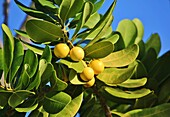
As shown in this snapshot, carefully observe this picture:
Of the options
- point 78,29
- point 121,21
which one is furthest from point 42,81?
point 121,21

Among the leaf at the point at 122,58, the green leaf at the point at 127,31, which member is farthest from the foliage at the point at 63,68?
the green leaf at the point at 127,31

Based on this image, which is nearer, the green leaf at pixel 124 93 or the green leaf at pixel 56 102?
the green leaf at pixel 56 102

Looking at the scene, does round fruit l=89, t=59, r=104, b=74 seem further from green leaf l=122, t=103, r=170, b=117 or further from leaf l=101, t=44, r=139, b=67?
green leaf l=122, t=103, r=170, b=117

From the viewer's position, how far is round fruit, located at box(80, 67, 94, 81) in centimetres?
90

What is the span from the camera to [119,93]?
3.35 ft

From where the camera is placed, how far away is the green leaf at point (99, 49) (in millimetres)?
933

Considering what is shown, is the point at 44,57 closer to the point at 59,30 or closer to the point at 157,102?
the point at 59,30

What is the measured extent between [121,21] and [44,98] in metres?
0.53

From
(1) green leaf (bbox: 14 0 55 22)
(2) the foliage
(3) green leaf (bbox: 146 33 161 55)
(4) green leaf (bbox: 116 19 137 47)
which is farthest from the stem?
(3) green leaf (bbox: 146 33 161 55)

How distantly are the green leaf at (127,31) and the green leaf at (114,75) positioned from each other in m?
0.34

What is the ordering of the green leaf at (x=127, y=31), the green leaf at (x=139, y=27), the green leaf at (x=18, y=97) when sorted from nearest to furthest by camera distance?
the green leaf at (x=18, y=97) → the green leaf at (x=127, y=31) → the green leaf at (x=139, y=27)

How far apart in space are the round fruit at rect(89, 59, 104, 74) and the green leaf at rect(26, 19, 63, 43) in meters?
0.09

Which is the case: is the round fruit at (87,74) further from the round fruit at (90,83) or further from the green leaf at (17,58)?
the green leaf at (17,58)

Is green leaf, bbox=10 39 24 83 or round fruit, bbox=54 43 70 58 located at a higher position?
round fruit, bbox=54 43 70 58
